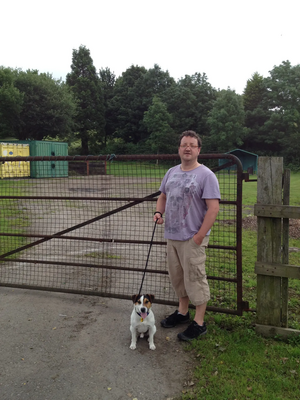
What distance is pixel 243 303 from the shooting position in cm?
383

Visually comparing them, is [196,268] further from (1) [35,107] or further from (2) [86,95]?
(2) [86,95]

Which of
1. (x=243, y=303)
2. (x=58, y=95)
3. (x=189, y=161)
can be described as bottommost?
(x=243, y=303)

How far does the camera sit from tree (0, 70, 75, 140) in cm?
3556

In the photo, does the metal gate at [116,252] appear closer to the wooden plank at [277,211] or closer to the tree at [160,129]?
the wooden plank at [277,211]

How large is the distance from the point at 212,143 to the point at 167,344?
49424mm

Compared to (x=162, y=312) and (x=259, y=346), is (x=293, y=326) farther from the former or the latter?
(x=162, y=312)

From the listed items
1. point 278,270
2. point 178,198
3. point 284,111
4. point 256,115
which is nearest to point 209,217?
point 178,198

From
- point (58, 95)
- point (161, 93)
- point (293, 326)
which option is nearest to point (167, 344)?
point (293, 326)

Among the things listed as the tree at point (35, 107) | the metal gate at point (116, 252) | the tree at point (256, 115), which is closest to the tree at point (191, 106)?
the tree at point (256, 115)

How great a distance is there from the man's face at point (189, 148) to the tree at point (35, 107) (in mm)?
35139

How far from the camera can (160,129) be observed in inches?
2015

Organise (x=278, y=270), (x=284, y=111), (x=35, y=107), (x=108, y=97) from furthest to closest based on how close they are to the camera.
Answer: (x=108, y=97), (x=284, y=111), (x=35, y=107), (x=278, y=270)

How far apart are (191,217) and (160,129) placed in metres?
49.1

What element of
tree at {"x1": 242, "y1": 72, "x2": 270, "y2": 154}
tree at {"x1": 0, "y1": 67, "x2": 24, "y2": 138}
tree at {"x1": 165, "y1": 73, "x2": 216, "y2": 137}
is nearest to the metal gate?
tree at {"x1": 0, "y1": 67, "x2": 24, "y2": 138}
